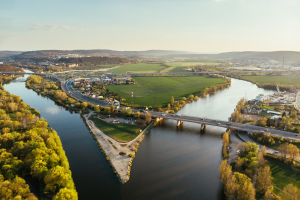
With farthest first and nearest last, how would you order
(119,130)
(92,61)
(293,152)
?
(92,61) < (119,130) < (293,152)

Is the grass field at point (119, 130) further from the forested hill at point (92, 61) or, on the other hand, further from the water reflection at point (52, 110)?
the forested hill at point (92, 61)

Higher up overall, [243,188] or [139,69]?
[139,69]

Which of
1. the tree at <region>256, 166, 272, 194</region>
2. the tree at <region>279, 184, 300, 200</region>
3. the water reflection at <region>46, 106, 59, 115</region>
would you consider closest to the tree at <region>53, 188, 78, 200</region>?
the tree at <region>256, 166, 272, 194</region>

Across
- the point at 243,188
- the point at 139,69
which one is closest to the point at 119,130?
the point at 243,188

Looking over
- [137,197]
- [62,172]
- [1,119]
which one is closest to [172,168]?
[137,197]

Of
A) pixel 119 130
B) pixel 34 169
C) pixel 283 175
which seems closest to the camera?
pixel 34 169

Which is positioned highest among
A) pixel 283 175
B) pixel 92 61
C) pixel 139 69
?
pixel 92 61

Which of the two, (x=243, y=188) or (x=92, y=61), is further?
(x=92, y=61)

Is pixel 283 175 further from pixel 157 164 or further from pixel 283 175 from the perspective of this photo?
pixel 157 164
